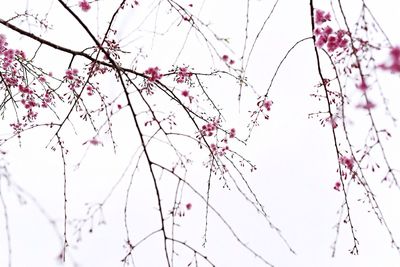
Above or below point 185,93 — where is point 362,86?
below

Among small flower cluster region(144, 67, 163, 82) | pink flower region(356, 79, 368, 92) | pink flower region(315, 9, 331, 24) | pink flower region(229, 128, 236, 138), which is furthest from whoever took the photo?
pink flower region(229, 128, 236, 138)

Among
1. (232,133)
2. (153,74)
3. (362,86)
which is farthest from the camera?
(232,133)

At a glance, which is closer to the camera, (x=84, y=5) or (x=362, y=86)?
(x=362, y=86)

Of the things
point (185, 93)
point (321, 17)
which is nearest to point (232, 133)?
point (185, 93)

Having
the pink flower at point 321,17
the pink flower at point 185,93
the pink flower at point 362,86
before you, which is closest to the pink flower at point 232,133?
the pink flower at point 185,93

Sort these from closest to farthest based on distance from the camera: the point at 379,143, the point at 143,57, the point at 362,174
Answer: the point at 379,143
the point at 362,174
the point at 143,57

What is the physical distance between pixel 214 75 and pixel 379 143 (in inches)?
70.3

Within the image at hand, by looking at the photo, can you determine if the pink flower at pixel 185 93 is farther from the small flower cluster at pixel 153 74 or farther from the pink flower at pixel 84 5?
the pink flower at pixel 84 5

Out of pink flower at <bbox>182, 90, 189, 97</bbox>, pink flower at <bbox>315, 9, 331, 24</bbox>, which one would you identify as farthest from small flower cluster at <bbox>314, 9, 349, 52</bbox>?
pink flower at <bbox>182, 90, 189, 97</bbox>

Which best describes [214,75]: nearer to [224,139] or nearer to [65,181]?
[224,139]

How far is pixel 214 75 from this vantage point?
3531 mm

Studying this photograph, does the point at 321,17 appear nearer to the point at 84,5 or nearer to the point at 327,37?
the point at 327,37

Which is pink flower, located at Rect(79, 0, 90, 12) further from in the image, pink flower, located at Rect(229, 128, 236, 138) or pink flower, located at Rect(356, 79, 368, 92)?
pink flower, located at Rect(356, 79, 368, 92)

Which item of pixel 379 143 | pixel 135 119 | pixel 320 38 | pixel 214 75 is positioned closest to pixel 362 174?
pixel 379 143
